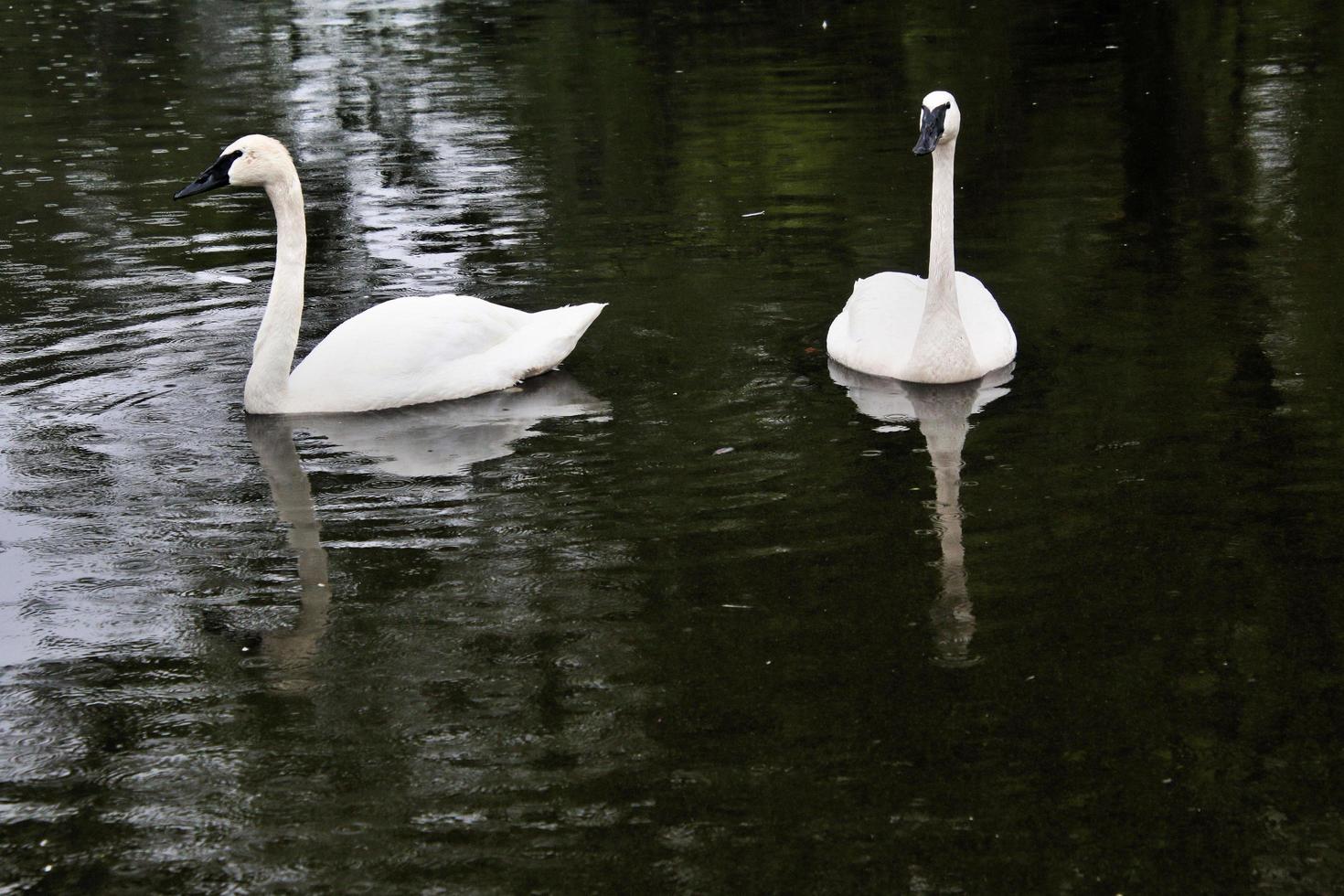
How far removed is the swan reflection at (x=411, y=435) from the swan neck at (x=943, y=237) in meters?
1.87

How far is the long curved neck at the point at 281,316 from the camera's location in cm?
915

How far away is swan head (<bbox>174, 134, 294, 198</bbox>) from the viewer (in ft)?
30.8

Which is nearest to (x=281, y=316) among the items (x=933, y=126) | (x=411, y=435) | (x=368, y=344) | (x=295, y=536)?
(x=368, y=344)

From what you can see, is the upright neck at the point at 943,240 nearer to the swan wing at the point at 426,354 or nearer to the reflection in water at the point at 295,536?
the swan wing at the point at 426,354

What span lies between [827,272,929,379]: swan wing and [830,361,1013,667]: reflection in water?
0.11 metres

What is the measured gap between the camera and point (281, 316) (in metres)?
9.32

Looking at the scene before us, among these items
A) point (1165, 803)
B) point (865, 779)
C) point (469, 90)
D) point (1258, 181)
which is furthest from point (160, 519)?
point (469, 90)

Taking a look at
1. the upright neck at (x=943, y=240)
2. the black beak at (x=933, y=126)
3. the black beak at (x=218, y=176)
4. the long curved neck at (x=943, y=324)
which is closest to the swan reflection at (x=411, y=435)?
the black beak at (x=218, y=176)

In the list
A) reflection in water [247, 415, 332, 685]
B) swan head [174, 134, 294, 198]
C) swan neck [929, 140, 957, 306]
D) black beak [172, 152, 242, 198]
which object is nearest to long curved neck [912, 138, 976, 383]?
swan neck [929, 140, 957, 306]

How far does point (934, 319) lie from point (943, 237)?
1.44 feet

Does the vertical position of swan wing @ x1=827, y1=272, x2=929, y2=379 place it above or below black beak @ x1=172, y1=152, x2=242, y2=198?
below

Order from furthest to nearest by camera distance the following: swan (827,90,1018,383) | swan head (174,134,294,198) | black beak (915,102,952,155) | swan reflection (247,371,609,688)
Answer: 1. swan head (174,134,294,198)
2. swan (827,90,1018,383)
3. black beak (915,102,952,155)
4. swan reflection (247,371,609,688)

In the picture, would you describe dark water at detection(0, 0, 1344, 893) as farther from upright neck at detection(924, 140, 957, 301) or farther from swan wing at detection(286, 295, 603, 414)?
upright neck at detection(924, 140, 957, 301)

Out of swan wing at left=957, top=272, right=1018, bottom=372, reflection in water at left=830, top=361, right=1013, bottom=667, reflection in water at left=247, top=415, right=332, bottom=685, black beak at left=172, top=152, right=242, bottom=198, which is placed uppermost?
black beak at left=172, top=152, right=242, bottom=198
